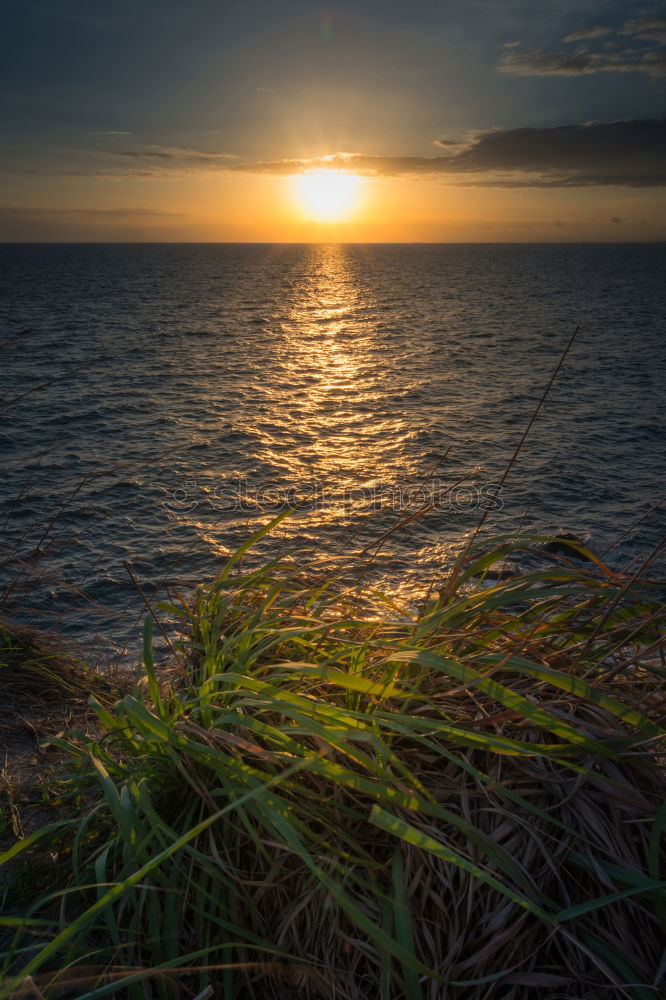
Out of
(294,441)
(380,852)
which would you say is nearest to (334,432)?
(294,441)

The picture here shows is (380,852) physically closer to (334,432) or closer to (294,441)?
(294,441)

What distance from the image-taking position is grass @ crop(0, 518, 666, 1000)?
4.69ft

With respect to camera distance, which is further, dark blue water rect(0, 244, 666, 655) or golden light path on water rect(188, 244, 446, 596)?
golden light path on water rect(188, 244, 446, 596)

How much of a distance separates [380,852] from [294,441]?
24.6m

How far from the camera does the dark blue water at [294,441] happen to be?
1472cm

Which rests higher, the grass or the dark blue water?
the grass

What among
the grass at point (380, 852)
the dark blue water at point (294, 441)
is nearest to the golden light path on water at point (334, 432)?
the dark blue water at point (294, 441)

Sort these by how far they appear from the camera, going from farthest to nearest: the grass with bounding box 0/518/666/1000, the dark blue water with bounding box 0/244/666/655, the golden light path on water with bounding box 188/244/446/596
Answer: the golden light path on water with bounding box 188/244/446/596, the dark blue water with bounding box 0/244/666/655, the grass with bounding box 0/518/666/1000

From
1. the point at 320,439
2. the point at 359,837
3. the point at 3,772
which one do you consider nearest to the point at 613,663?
the point at 359,837

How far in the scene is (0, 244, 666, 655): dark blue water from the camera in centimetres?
1472

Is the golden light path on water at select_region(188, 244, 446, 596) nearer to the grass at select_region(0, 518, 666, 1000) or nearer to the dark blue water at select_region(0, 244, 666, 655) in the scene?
the dark blue water at select_region(0, 244, 666, 655)

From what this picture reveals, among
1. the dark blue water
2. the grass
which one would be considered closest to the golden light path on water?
the dark blue water

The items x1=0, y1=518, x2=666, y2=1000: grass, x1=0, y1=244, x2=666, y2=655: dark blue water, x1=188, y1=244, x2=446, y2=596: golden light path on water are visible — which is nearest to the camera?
x1=0, y1=518, x2=666, y2=1000: grass

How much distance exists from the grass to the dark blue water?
831 mm
